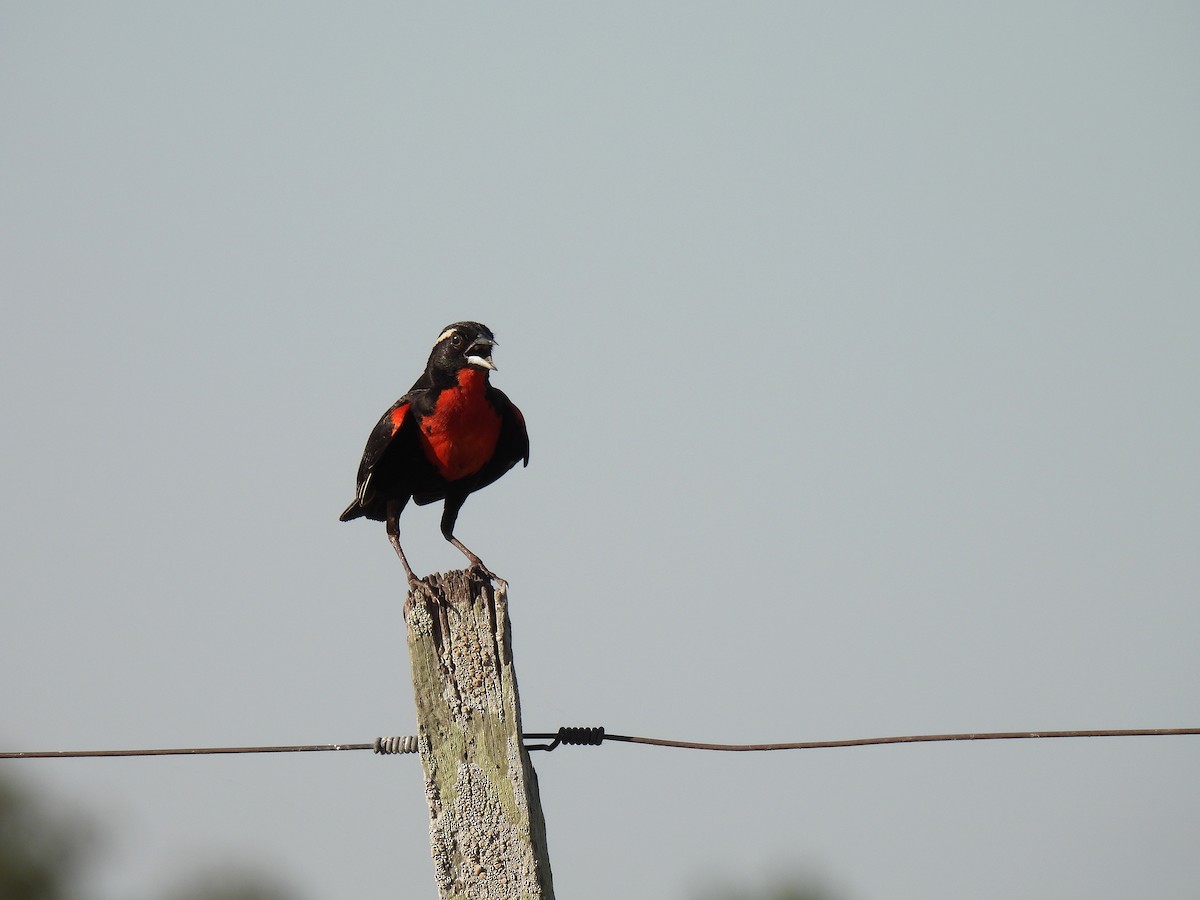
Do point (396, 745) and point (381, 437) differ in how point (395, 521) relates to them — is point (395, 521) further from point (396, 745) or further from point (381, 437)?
point (396, 745)

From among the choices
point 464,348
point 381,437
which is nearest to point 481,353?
point 464,348

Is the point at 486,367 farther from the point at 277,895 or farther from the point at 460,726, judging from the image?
the point at 277,895

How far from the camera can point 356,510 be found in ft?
25.1

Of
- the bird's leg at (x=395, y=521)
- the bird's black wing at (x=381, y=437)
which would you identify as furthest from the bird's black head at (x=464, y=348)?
the bird's leg at (x=395, y=521)

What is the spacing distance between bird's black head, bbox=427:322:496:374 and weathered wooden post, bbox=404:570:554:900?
9.32 ft

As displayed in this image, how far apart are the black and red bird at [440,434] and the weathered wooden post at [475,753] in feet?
8.21

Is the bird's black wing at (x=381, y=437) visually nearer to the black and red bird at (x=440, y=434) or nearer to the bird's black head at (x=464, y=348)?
the black and red bird at (x=440, y=434)

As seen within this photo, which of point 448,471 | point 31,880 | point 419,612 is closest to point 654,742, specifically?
point 419,612

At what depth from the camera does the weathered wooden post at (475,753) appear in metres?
4.68

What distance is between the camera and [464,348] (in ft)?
24.8

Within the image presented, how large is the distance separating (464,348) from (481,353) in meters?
0.10

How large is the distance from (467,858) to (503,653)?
0.68m

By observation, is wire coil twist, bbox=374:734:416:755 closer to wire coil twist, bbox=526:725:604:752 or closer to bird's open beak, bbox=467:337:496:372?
wire coil twist, bbox=526:725:604:752

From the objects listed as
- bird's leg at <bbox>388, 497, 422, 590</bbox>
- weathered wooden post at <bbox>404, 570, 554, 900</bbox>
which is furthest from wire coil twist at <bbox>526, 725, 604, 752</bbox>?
bird's leg at <bbox>388, 497, 422, 590</bbox>
